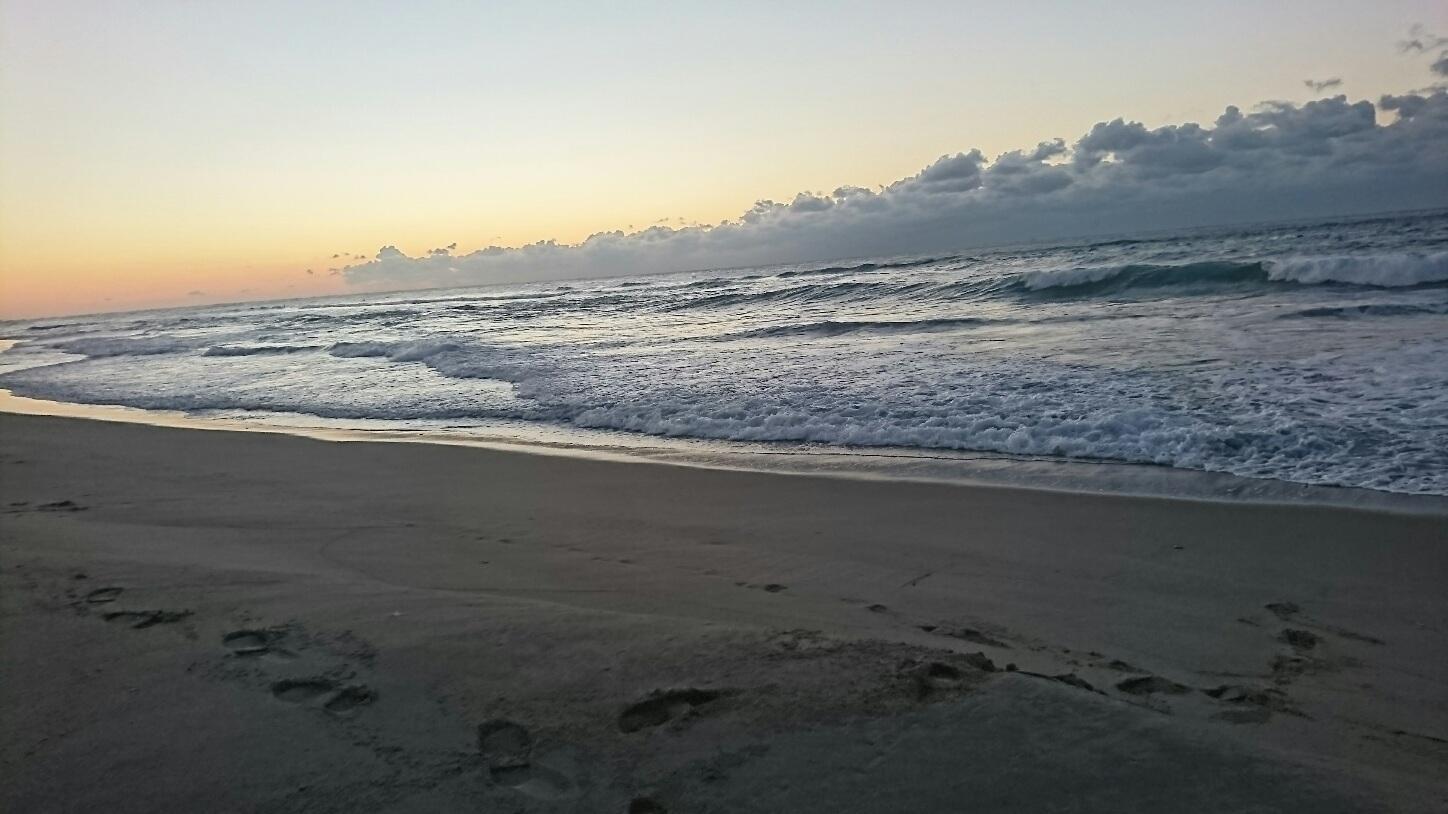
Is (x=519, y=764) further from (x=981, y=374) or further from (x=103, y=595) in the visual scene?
(x=981, y=374)

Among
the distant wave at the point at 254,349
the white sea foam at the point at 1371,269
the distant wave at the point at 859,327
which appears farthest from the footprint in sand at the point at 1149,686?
the distant wave at the point at 254,349

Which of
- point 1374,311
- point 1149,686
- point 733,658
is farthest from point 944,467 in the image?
point 1374,311

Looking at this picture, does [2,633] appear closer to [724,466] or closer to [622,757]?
[622,757]

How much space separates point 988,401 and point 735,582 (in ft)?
18.1

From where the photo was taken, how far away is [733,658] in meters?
3.15

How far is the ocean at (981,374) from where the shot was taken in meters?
7.32

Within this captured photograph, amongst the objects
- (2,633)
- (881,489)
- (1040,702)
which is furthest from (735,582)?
(2,633)

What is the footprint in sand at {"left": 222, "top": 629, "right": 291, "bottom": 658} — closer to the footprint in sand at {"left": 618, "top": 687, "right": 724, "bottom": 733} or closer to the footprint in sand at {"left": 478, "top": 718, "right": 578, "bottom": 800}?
the footprint in sand at {"left": 478, "top": 718, "right": 578, "bottom": 800}

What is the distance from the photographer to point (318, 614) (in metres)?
3.75

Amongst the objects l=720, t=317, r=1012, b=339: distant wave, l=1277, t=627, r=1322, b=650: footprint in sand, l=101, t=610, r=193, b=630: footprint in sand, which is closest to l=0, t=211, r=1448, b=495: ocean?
l=720, t=317, r=1012, b=339: distant wave

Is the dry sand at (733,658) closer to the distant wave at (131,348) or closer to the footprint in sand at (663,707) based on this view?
the footprint in sand at (663,707)

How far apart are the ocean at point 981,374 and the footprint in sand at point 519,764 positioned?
18.7 feet

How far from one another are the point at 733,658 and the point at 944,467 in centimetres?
447

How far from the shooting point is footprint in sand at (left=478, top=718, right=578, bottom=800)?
2.35 meters
